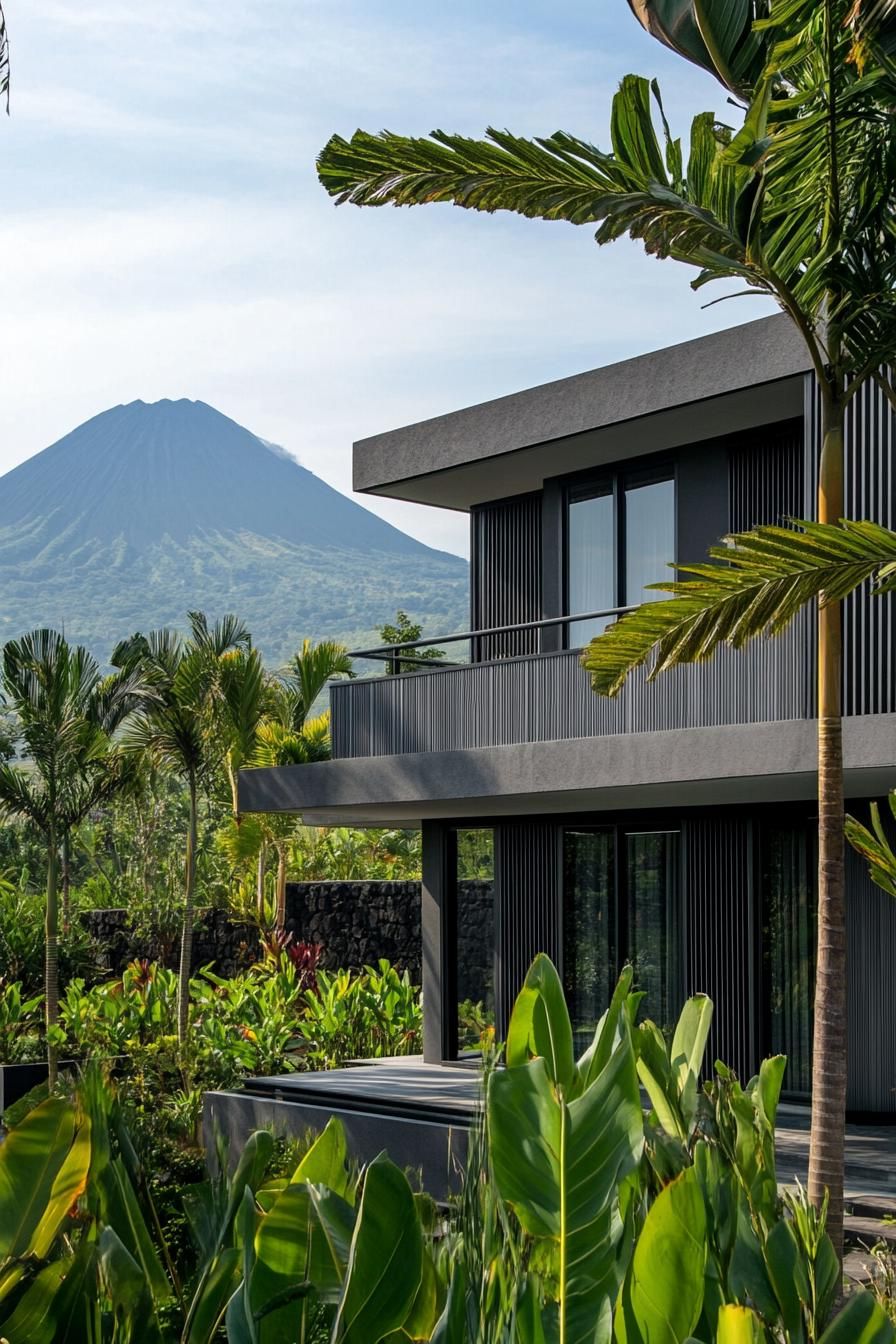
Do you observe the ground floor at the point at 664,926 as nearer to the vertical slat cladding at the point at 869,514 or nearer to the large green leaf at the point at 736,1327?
the vertical slat cladding at the point at 869,514

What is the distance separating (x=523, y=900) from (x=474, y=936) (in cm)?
119

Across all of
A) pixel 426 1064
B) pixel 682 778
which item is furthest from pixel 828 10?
pixel 426 1064

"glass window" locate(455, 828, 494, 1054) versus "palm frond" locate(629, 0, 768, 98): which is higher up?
"palm frond" locate(629, 0, 768, 98)

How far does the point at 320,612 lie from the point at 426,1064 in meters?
169

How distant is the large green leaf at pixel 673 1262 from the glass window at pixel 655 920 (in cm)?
1277

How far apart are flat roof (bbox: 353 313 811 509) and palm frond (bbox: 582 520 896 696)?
5.80m

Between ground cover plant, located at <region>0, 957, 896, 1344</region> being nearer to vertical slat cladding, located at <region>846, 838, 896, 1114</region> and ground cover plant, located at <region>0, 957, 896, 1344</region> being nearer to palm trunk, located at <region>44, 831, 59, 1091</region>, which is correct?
vertical slat cladding, located at <region>846, 838, 896, 1114</region>

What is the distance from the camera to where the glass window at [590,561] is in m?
15.3

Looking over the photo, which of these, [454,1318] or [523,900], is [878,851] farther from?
[523,900]

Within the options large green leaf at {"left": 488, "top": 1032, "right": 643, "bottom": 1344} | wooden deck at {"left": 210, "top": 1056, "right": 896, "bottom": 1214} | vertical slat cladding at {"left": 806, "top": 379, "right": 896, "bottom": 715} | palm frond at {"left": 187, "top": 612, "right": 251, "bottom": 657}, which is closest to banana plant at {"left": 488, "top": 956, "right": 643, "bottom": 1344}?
large green leaf at {"left": 488, "top": 1032, "right": 643, "bottom": 1344}

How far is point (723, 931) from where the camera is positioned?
14195 millimetres

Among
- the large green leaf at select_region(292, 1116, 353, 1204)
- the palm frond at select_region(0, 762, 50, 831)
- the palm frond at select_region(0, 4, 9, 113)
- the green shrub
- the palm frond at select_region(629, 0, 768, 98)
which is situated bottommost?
the green shrub

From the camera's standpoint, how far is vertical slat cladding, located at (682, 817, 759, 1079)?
13961 mm

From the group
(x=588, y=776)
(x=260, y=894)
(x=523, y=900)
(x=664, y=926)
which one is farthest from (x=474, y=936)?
(x=260, y=894)
